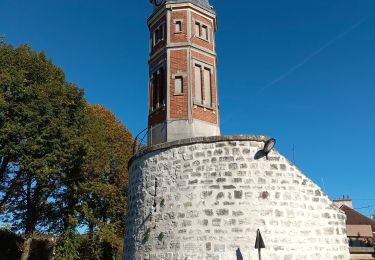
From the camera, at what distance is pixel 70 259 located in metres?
18.9

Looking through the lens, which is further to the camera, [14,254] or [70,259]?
[14,254]

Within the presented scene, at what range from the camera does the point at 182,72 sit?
1390 centimetres

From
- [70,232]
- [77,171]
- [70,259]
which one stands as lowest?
[70,259]

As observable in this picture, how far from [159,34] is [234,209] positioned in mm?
8584

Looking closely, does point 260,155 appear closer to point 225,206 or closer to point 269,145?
point 269,145

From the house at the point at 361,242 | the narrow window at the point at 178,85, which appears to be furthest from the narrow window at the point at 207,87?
the house at the point at 361,242

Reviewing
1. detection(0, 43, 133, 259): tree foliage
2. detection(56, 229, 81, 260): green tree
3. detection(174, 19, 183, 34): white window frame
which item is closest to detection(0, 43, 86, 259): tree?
detection(0, 43, 133, 259): tree foliage

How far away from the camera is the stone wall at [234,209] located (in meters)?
9.73

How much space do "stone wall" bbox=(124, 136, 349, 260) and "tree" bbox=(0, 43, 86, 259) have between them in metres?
9.30

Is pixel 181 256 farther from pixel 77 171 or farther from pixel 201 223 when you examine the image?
pixel 77 171

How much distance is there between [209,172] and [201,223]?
57.6 inches

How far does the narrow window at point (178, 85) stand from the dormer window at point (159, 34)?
2173 mm

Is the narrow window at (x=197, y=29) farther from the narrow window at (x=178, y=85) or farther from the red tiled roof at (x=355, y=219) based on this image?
the red tiled roof at (x=355, y=219)

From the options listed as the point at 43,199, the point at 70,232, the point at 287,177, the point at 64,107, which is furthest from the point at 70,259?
the point at 287,177
